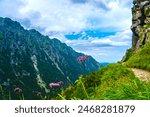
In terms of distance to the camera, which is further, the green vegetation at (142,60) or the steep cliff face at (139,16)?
the steep cliff face at (139,16)

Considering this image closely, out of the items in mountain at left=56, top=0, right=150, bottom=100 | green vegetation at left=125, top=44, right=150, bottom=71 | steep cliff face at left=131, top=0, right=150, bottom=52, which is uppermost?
steep cliff face at left=131, top=0, right=150, bottom=52

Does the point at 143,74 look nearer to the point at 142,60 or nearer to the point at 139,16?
the point at 142,60

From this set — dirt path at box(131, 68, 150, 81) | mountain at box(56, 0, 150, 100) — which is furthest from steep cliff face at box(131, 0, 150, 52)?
dirt path at box(131, 68, 150, 81)

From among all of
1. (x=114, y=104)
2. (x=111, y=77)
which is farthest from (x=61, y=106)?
(x=111, y=77)

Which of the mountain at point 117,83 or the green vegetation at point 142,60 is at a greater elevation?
the green vegetation at point 142,60

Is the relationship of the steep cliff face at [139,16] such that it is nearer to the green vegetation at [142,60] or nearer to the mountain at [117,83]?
the green vegetation at [142,60]

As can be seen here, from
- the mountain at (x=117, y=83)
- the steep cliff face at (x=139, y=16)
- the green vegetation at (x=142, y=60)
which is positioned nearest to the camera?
the mountain at (x=117, y=83)

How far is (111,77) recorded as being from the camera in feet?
71.0

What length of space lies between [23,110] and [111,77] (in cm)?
1569

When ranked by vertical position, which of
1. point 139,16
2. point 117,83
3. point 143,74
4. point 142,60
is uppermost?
point 139,16

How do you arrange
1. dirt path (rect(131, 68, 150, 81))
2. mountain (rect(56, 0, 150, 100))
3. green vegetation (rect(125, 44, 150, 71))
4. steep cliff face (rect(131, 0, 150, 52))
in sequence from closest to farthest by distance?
mountain (rect(56, 0, 150, 100)) < dirt path (rect(131, 68, 150, 81)) < green vegetation (rect(125, 44, 150, 71)) < steep cliff face (rect(131, 0, 150, 52))

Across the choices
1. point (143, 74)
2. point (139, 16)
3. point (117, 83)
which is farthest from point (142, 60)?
point (139, 16)

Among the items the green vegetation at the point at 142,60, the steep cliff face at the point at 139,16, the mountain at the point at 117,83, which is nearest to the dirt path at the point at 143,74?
the mountain at the point at 117,83

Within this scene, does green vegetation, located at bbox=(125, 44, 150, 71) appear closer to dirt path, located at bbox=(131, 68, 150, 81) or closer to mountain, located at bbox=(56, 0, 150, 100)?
mountain, located at bbox=(56, 0, 150, 100)
